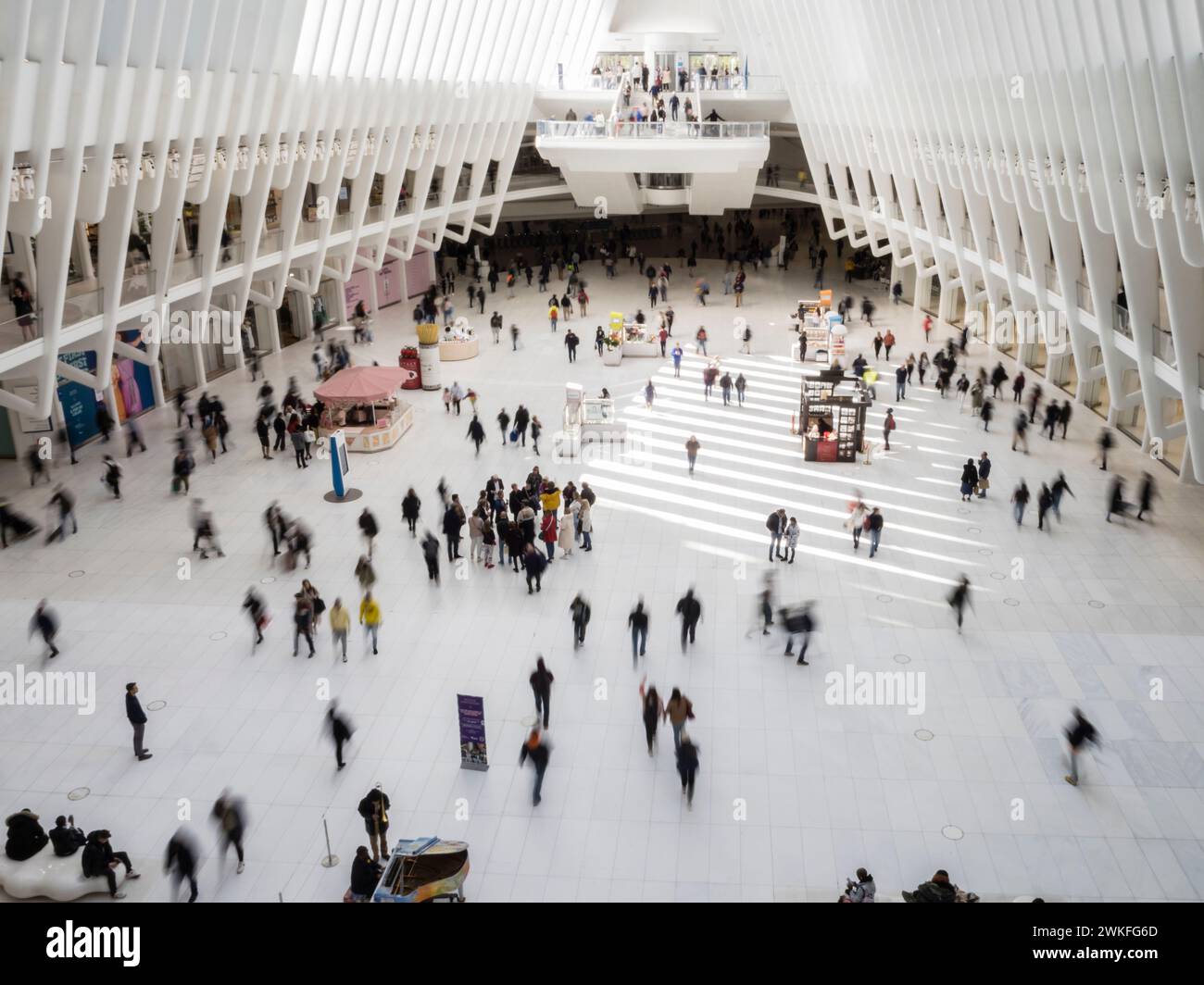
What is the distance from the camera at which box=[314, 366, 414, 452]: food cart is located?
23.9 meters

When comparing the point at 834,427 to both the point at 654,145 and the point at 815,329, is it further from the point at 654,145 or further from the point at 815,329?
the point at 654,145

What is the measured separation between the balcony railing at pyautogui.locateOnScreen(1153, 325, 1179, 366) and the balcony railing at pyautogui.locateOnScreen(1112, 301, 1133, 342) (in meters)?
1.33

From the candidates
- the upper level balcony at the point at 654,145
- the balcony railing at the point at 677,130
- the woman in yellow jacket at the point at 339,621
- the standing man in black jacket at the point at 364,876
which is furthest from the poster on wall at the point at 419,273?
the standing man in black jacket at the point at 364,876

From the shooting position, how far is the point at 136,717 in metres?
12.7

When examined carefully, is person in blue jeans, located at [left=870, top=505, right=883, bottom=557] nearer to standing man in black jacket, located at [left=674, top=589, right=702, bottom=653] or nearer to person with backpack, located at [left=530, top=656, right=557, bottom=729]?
standing man in black jacket, located at [left=674, top=589, right=702, bottom=653]

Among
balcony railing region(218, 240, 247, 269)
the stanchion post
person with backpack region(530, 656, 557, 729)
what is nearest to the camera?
the stanchion post

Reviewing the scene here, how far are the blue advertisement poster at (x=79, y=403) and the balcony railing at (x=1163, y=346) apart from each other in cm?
2265

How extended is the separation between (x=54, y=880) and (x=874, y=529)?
13.1 m

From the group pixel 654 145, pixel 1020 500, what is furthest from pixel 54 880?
pixel 654 145

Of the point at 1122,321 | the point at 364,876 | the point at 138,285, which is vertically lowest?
the point at 364,876

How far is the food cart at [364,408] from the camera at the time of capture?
23.9 m

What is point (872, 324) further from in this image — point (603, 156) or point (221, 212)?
point (221, 212)

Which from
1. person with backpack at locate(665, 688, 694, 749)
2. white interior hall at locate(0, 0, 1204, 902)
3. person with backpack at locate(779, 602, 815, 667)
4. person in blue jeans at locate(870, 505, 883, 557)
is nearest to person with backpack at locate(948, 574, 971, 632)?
white interior hall at locate(0, 0, 1204, 902)
